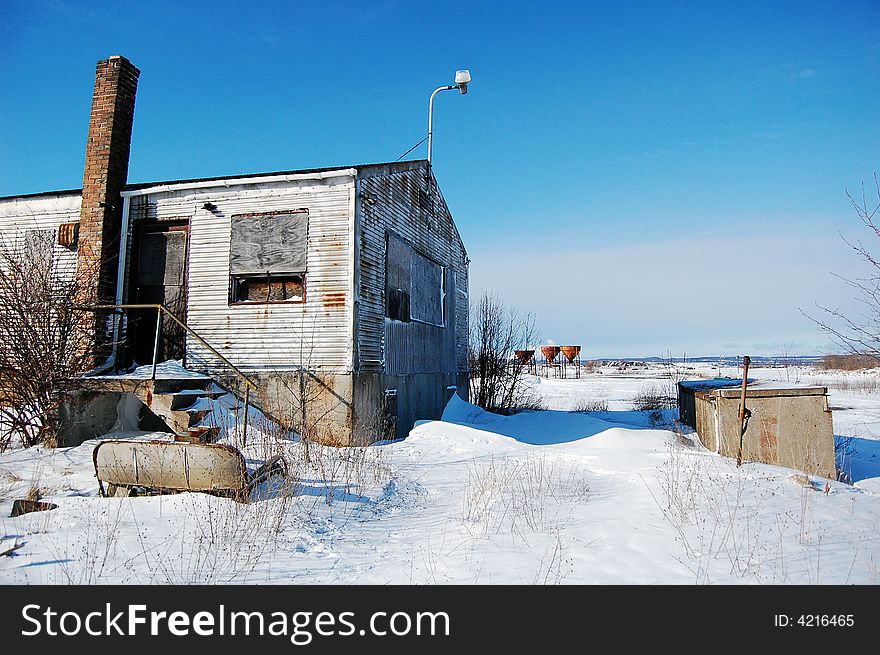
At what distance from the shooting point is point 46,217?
13609mm

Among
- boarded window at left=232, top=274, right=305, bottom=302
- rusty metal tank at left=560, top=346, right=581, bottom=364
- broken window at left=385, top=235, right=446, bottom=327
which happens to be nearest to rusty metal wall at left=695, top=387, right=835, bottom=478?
broken window at left=385, top=235, right=446, bottom=327

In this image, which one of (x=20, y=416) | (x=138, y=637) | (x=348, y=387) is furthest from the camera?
(x=348, y=387)

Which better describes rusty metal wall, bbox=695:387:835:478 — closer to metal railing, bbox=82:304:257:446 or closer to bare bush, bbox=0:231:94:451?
metal railing, bbox=82:304:257:446

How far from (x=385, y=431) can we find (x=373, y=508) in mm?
5461

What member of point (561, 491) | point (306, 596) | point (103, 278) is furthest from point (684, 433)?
point (103, 278)

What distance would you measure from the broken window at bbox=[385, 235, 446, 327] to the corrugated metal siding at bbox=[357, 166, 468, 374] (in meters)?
0.23

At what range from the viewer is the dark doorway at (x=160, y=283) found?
42.0ft

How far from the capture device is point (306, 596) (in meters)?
4.55

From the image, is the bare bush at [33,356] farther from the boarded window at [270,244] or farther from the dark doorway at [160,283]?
the boarded window at [270,244]

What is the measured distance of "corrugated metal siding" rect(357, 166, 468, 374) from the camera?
12.5 metres

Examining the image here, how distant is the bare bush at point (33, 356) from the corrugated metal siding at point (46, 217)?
175cm

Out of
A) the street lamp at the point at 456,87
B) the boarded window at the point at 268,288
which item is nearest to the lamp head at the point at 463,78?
the street lamp at the point at 456,87

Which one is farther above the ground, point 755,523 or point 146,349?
point 146,349

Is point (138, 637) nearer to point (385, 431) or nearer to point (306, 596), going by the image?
point (306, 596)
